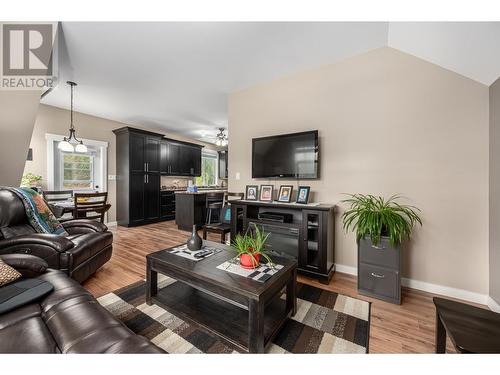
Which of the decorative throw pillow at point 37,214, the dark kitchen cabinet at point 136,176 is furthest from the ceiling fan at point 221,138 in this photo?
the decorative throw pillow at point 37,214

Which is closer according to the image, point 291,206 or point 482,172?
point 482,172

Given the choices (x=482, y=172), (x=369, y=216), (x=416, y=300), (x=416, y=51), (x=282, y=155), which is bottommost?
(x=416, y=300)

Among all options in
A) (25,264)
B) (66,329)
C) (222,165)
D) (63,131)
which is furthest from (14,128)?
(222,165)

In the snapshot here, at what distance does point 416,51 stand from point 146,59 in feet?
9.76

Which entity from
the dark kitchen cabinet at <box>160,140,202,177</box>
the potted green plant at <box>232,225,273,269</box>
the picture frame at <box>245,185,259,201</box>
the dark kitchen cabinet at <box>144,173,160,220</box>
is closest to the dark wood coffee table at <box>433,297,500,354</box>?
the potted green plant at <box>232,225,273,269</box>

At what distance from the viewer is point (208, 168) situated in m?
7.48

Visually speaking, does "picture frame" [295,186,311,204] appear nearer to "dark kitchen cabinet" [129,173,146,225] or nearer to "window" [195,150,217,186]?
"dark kitchen cabinet" [129,173,146,225]

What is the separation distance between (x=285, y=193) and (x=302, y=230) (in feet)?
1.95

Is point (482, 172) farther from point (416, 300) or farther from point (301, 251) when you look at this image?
point (301, 251)

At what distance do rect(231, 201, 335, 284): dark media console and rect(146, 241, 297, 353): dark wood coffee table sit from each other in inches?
27.4

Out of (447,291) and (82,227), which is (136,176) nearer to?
(82,227)

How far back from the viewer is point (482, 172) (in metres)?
1.91
